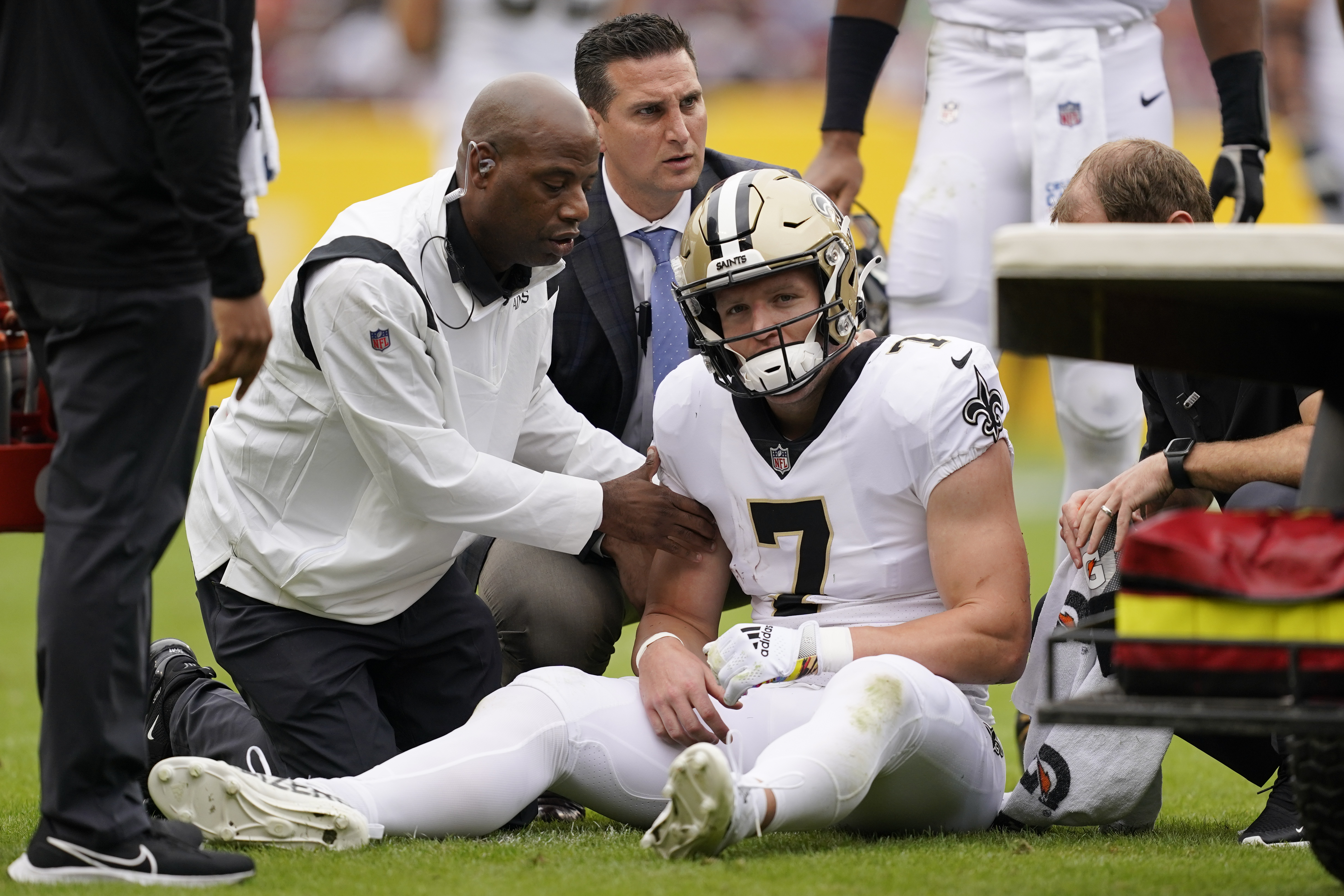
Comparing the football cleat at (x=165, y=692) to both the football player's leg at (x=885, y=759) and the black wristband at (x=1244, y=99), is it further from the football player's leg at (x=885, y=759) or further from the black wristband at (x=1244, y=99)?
the black wristband at (x=1244, y=99)

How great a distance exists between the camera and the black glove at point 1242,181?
4.31 meters

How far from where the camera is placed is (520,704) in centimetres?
292

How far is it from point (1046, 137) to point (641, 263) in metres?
1.14

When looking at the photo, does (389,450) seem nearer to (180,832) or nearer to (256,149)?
(256,149)

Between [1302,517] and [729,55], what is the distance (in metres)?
10.7

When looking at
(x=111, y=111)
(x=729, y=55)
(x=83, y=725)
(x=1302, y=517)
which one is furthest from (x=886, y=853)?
(x=729, y=55)

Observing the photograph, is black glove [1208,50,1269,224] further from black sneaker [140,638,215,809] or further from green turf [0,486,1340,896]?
black sneaker [140,638,215,809]

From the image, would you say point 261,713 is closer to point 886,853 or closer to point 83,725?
point 83,725

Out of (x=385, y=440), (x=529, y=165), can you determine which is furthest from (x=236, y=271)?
(x=529, y=165)

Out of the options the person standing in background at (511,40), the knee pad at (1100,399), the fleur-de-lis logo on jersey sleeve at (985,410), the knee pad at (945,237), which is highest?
the person standing in background at (511,40)

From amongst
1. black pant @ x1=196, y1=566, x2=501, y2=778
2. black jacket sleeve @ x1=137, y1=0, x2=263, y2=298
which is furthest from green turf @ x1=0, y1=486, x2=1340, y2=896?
black jacket sleeve @ x1=137, y1=0, x2=263, y2=298

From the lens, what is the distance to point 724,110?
12062mm

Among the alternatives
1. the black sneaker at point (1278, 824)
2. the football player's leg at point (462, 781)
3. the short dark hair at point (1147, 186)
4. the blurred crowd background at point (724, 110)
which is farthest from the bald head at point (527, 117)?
the blurred crowd background at point (724, 110)

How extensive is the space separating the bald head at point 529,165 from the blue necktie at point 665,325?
2.50 ft
